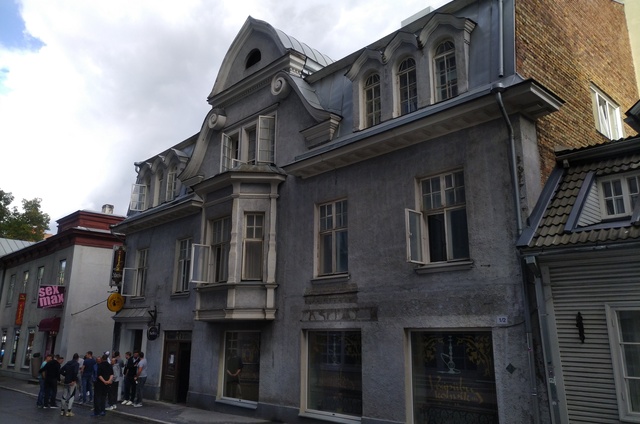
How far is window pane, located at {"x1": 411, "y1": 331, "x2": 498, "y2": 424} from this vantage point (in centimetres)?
965

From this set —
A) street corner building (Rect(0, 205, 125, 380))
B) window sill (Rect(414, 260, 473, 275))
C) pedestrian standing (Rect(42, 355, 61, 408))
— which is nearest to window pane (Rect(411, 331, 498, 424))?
window sill (Rect(414, 260, 473, 275))

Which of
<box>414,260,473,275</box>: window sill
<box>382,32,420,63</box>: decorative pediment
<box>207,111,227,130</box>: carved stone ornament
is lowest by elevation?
<box>414,260,473,275</box>: window sill

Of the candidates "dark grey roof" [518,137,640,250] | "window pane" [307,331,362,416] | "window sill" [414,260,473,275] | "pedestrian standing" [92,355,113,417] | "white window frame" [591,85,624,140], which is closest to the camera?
"dark grey roof" [518,137,640,250]

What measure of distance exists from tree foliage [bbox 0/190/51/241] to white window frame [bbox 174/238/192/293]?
29.8 meters

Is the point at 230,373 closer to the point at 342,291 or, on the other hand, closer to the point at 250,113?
the point at 342,291

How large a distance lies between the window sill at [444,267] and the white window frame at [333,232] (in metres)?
2.34

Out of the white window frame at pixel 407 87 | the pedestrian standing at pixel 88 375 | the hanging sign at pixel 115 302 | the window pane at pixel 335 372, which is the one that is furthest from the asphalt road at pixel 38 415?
the white window frame at pixel 407 87

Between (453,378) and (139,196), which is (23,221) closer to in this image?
(139,196)

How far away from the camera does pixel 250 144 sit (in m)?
16.8

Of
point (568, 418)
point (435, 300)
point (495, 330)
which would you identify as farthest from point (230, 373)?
point (568, 418)

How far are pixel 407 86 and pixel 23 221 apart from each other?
4083 centimetres

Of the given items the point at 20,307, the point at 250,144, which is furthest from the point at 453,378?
the point at 20,307

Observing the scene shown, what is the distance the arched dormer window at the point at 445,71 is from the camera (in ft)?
38.0

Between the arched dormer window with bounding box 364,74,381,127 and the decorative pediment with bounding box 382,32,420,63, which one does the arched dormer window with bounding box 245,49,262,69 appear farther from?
the decorative pediment with bounding box 382,32,420,63
